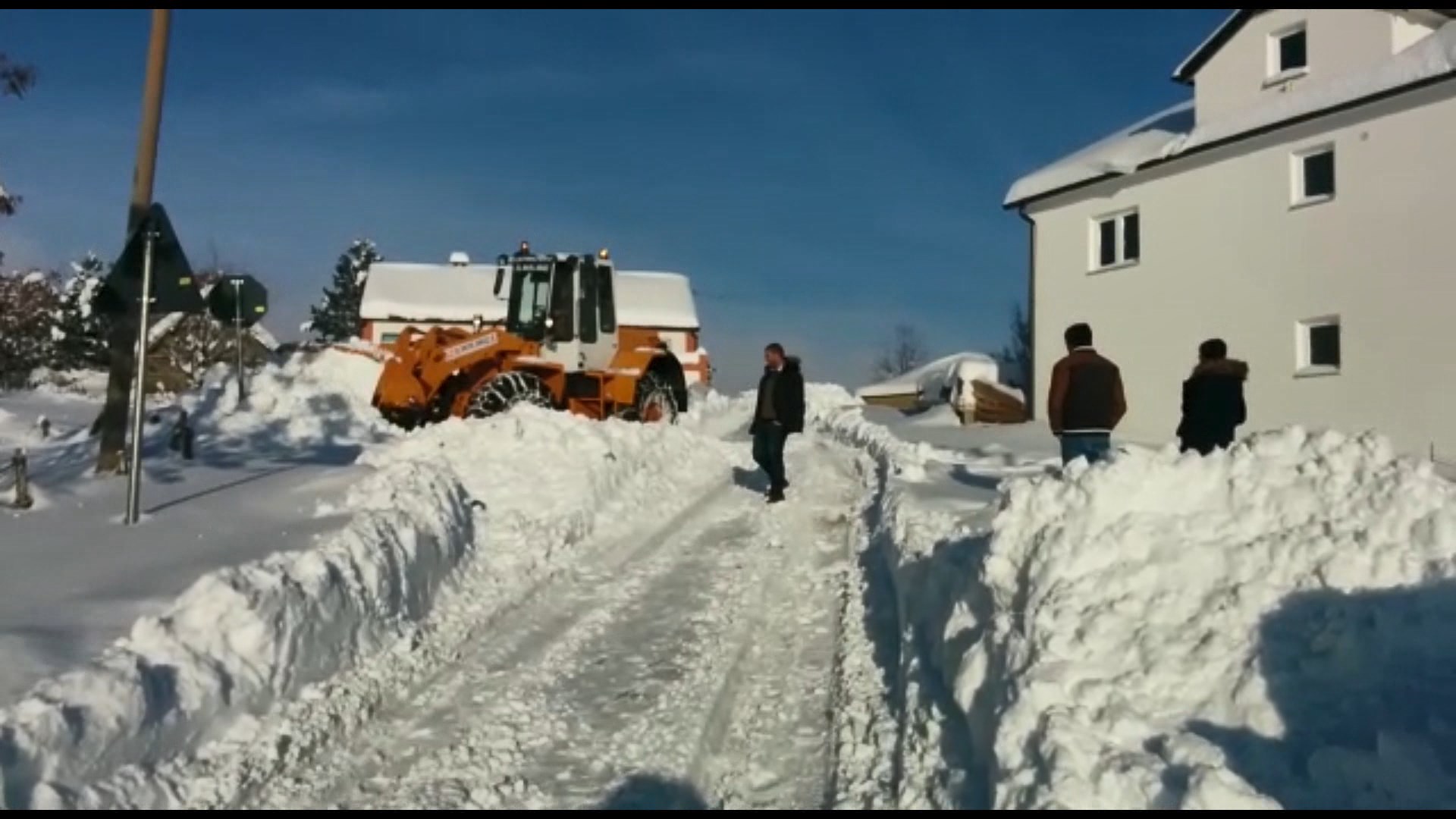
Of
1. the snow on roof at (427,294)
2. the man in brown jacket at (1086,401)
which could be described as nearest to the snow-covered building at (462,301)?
the snow on roof at (427,294)

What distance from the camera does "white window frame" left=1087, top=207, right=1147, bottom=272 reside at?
21906 mm

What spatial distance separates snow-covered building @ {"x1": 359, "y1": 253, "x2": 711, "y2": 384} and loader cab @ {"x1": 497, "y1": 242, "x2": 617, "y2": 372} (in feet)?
92.3

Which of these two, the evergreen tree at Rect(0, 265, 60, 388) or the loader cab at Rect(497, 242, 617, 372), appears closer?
the loader cab at Rect(497, 242, 617, 372)

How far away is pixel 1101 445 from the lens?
33.2ft

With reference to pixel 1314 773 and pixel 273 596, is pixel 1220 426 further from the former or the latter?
pixel 273 596

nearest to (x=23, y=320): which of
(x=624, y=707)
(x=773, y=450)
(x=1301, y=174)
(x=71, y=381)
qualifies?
(x=71, y=381)

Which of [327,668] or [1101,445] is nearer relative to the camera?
[327,668]

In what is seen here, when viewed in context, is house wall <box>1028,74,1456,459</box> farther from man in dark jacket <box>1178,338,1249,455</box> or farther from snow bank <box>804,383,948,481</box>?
man in dark jacket <box>1178,338,1249,455</box>

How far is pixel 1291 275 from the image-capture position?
1878cm

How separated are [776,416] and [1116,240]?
11.6m

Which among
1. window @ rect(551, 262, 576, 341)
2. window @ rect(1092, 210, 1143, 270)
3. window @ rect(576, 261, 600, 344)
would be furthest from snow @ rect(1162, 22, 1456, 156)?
window @ rect(551, 262, 576, 341)

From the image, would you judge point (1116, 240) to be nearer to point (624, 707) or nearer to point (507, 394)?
point (507, 394)

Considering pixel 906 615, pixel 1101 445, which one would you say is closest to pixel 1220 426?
pixel 1101 445

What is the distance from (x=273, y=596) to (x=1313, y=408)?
54.2 ft
